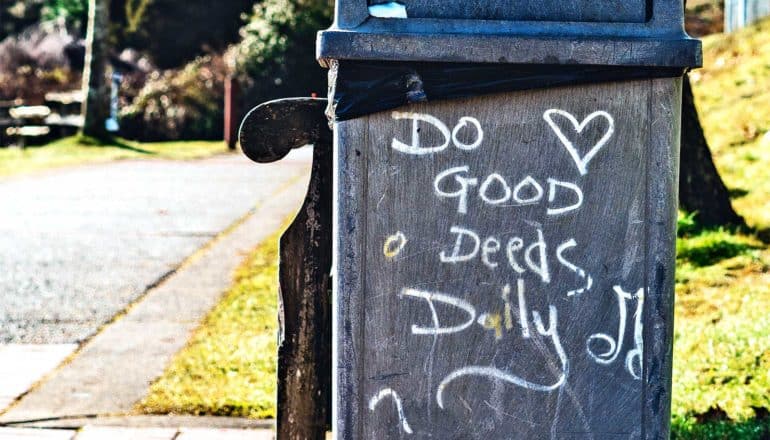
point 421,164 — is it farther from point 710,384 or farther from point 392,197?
point 710,384

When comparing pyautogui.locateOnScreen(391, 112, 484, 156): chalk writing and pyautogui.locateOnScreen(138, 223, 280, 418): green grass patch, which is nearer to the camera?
pyautogui.locateOnScreen(391, 112, 484, 156): chalk writing

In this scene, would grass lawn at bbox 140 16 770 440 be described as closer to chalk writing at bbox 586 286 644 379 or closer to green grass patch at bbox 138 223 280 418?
green grass patch at bbox 138 223 280 418

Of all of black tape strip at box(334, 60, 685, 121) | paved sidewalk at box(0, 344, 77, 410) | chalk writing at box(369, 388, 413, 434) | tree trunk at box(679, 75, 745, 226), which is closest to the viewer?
black tape strip at box(334, 60, 685, 121)

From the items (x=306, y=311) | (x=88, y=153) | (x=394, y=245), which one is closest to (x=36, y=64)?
(x=88, y=153)

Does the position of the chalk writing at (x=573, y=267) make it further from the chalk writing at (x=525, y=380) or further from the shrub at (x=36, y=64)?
the shrub at (x=36, y=64)

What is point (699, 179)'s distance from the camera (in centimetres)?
733

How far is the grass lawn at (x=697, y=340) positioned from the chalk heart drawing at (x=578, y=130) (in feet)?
5.59

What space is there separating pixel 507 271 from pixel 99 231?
6986 millimetres

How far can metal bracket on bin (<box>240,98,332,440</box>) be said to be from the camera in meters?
3.34

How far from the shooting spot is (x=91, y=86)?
20828mm

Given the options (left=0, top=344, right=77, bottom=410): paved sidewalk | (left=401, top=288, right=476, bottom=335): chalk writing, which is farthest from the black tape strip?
(left=0, top=344, right=77, bottom=410): paved sidewalk

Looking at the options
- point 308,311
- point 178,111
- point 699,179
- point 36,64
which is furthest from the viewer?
point 36,64

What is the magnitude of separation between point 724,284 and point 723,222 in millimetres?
1216

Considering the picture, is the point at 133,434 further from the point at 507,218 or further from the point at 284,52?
the point at 284,52
